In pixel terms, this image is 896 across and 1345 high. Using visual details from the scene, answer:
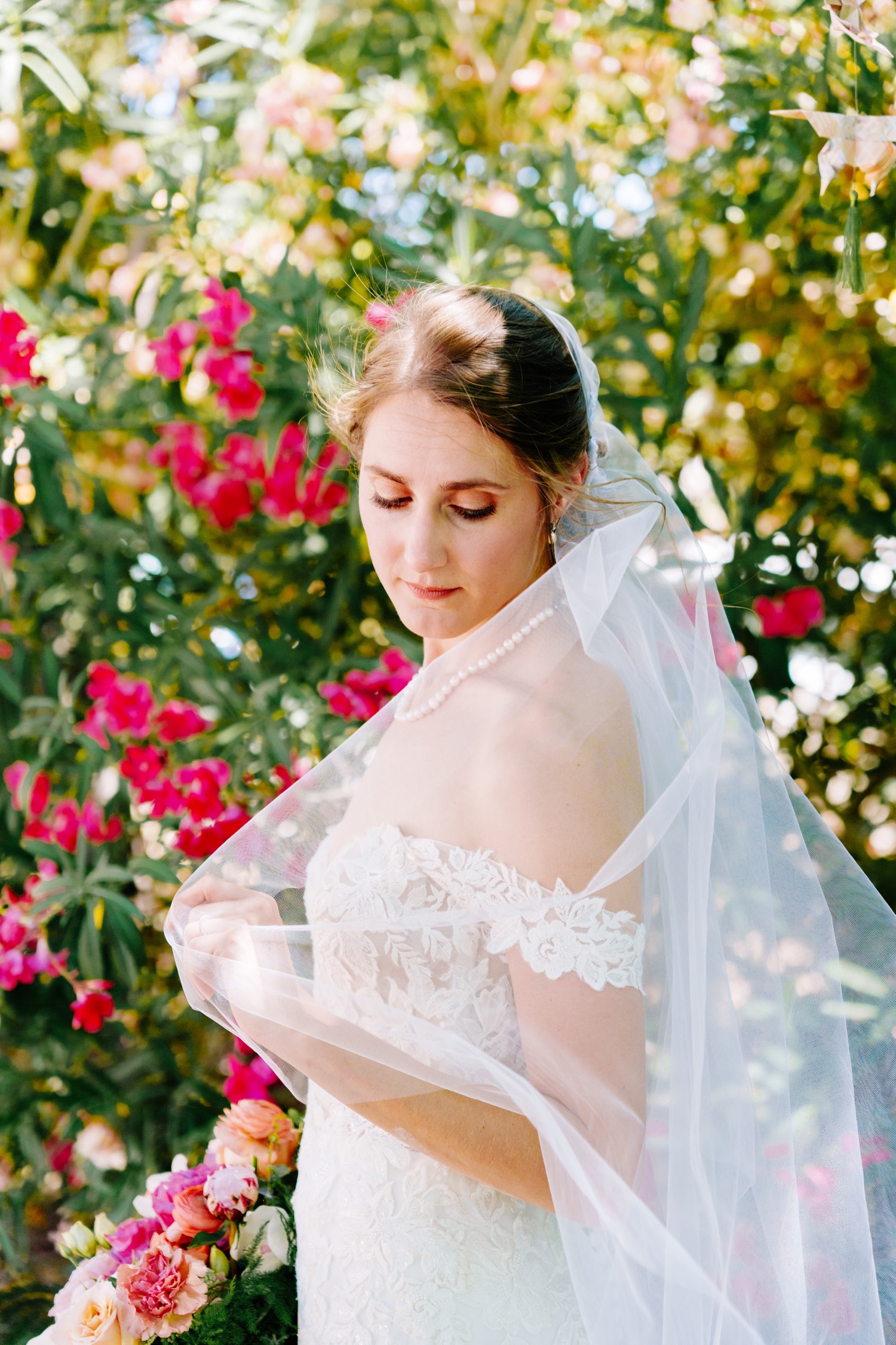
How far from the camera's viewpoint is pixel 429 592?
1.15 meters

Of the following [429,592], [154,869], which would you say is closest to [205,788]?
[154,869]

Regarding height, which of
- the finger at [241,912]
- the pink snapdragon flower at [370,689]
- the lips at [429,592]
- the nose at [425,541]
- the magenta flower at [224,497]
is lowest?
the pink snapdragon flower at [370,689]

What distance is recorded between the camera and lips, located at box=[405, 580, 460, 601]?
1146 millimetres

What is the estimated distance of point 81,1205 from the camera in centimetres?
221

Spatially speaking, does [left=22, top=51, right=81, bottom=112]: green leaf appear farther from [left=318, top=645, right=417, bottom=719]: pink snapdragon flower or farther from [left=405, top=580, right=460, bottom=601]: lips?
[left=405, top=580, right=460, bottom=601]: lips

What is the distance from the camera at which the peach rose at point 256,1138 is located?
5.06 feet

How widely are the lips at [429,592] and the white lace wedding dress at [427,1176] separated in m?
0.26

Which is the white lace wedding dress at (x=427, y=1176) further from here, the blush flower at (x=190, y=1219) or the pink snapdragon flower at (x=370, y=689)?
the pink snapdragon flower at (x=370, y=689)

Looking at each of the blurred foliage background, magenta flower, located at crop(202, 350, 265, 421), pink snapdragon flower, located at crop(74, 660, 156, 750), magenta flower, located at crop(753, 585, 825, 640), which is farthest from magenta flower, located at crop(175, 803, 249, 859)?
magenta flower, located at crop(753, 585, 825, 640)

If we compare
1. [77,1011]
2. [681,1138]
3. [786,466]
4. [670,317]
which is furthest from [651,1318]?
[786,466]

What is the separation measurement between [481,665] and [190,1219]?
33.5 inches

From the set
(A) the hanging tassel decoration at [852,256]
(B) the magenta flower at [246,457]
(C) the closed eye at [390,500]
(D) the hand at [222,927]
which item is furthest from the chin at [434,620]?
(B) the magenta flower at [246,457]

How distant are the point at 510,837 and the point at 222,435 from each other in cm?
150

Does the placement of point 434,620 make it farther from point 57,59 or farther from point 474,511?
point 57,59
